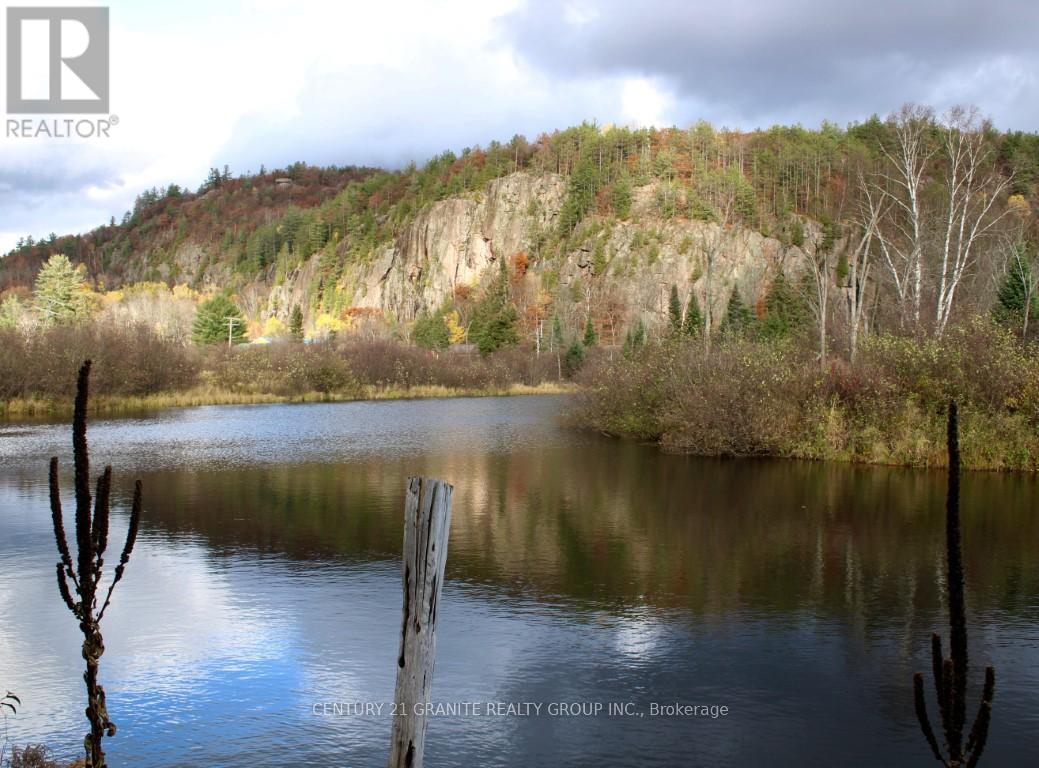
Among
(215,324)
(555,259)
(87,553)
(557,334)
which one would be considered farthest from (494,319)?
(87,553)

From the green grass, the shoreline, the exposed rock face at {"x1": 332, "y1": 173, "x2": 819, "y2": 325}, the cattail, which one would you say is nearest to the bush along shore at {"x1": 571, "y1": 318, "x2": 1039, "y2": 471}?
the shoreline

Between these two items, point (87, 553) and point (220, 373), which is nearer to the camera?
point (87, 553)

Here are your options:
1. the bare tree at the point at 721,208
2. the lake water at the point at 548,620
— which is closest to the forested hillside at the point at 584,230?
the bare tree at the point at 721,208

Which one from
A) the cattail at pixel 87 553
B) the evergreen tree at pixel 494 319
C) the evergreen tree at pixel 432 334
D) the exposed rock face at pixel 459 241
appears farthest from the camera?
the exposed rock face at pixel 459 241

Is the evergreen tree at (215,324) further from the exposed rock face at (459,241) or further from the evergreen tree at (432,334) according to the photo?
the exposed rock face at (459,241)

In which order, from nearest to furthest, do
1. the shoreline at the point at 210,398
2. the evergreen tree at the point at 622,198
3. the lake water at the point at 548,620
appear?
the lake water at the point at 548,620, the shoreline at the point at 210,398, the evergreen tree at the point at 622,198

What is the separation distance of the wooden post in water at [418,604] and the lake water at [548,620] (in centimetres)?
211

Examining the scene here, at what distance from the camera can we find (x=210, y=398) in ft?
154

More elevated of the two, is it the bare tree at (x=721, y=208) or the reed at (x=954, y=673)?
the bare tree at (x=721, y=208)

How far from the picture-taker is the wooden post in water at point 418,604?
14.7 feet

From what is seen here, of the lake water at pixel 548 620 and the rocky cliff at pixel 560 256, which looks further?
the rocky cliff at pixel 560 256

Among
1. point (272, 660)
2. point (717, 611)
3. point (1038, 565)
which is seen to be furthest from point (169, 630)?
point (1038, 565)

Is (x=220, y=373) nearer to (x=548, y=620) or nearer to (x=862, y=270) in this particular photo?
(x=862, y=270)

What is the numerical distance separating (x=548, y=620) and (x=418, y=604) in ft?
17.2
